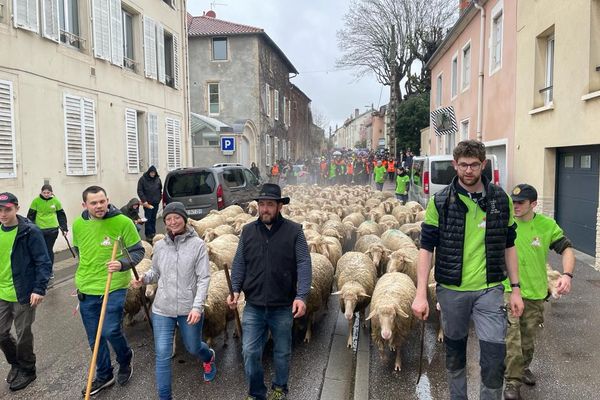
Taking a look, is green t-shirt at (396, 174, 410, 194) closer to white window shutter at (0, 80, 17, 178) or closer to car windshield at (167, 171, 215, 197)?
car windshield at (167, 171, 215, 197)

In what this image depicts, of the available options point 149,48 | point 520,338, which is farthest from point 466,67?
point 520,338

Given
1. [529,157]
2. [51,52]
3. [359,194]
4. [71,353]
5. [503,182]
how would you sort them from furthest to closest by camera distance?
[359,194]
[503,182]
[529,157]
[51,52]
[71,353]

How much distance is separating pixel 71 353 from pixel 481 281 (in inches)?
180

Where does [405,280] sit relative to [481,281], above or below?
below

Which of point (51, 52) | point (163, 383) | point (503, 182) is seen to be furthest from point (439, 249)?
point (503, 182)

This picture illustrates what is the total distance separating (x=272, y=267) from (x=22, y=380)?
2.83m

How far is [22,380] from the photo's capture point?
4703mm

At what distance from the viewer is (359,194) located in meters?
17.0

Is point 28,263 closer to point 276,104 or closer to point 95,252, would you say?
point 95,252

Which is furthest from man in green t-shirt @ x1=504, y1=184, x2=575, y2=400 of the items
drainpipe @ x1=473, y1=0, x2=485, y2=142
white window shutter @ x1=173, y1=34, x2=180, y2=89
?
white window shutter @ x1=173, y1=34, x2=180, y2=89

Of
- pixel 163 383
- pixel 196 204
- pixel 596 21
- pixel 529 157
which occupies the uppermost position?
pixel 596 21

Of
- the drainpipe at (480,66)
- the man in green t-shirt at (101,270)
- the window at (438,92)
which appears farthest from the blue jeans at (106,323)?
the window at (438,92)

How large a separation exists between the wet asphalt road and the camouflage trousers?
34cm

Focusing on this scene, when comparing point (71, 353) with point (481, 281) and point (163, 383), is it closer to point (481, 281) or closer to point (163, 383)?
point (163, 383)
